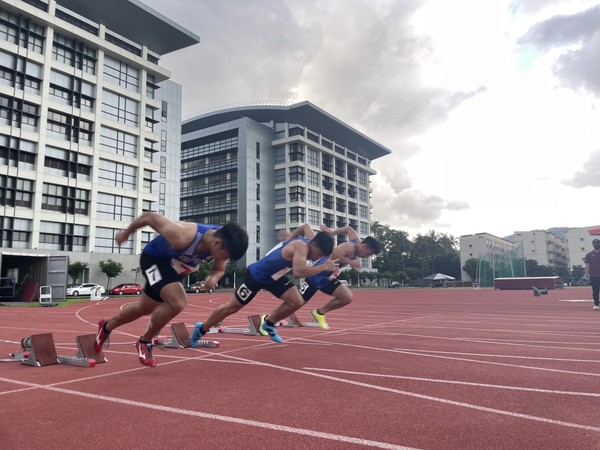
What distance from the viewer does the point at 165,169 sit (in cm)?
5550

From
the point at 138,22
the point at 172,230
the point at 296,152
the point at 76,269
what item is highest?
the point at 138,22

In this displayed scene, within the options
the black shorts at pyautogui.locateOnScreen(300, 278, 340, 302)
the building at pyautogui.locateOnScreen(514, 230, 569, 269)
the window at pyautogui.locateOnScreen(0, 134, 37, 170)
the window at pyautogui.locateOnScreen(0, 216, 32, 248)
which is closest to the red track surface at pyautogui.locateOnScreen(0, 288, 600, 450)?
the black shorts at pyautogui.locateOnScreen(300, 278, 340, 302)

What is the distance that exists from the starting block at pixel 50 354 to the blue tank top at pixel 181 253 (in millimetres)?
1533

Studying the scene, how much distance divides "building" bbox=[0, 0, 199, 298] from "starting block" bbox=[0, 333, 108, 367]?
27.1 meters

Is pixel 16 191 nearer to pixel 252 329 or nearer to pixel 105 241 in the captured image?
pixel 105 241

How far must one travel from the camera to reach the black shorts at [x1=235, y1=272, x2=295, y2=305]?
21.2 ft

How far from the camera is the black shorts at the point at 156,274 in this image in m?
4.91

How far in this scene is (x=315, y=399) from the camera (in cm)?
377

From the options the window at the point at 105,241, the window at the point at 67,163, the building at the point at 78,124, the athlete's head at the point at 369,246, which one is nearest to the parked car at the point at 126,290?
the building at the point at 78,124

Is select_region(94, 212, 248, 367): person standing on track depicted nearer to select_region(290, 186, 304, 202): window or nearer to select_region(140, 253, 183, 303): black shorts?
select_region(140, 253, 183, 303): black shorts

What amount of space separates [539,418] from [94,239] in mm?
43686

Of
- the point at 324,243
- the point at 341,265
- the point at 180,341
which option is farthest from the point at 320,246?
the point at 180,341

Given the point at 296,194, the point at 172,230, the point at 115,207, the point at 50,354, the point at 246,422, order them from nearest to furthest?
1. the point at 246,422
2. the point at 172,230
3. the point at 50,354
4. the point at 115,207
5. the point at 296,194

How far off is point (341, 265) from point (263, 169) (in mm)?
61001
